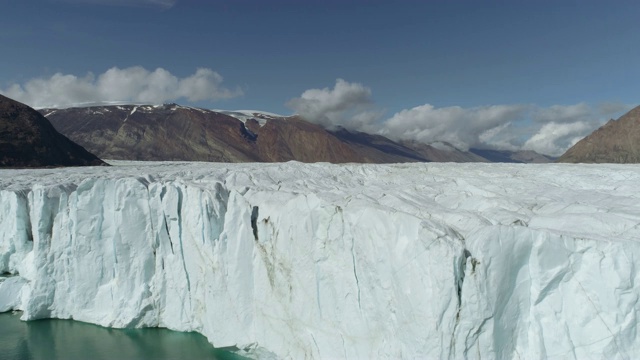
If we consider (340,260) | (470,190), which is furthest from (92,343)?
(470,190)

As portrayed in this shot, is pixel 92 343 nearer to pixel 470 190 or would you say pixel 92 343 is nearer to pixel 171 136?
pixel 470 190

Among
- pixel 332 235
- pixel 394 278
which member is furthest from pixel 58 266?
pixel 394 278

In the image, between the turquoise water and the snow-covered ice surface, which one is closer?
the snow-covered ice surface

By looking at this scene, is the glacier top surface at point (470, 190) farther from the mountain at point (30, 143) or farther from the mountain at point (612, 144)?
the mountain at point (612, 144)

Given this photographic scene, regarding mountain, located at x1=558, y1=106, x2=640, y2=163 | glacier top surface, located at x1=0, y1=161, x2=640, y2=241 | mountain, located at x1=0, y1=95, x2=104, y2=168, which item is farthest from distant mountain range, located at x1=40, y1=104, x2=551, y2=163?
glacier top surface, located at x1=0, y1=161, x2=640, y2=241

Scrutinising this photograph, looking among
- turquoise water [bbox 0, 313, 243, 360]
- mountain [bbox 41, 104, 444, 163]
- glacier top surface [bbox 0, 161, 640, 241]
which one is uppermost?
mountain [bbox 41, 104, 444, 163]

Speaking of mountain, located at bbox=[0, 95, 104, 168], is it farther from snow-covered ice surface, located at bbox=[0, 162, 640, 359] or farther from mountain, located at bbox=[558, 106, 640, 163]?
mountain, located at bbox=[558, 106, 640, 163]
